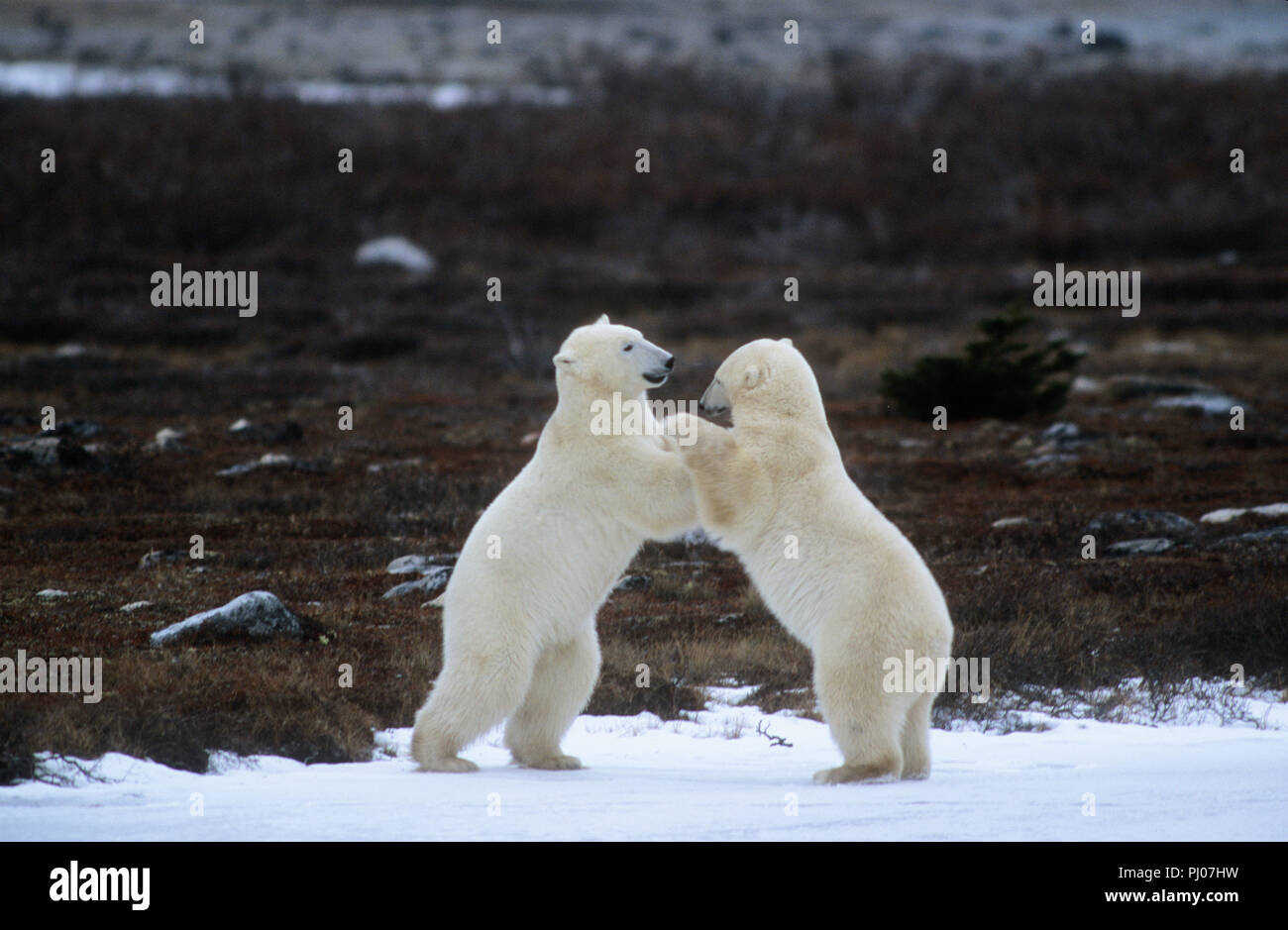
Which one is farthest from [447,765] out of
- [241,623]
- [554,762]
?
[241,623]

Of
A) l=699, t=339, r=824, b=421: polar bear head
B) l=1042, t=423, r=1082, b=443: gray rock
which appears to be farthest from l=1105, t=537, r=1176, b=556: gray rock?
l=699, t=339, r=824, b=421: polar bear head

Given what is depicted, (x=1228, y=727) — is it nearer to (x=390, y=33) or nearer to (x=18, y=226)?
(x=18, y=226)

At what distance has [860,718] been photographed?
5.06m

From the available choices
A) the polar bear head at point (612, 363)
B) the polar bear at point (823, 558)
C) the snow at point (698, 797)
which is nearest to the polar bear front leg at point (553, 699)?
the snow at point (698, 797)

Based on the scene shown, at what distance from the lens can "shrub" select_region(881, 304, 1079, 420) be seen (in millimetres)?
18703

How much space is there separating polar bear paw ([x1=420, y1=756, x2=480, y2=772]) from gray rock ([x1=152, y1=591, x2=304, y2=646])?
2.87m

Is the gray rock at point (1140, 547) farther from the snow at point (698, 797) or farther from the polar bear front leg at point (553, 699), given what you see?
the polar bear front leg at point (553, 699)

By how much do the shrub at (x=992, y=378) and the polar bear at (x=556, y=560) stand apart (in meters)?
13.6

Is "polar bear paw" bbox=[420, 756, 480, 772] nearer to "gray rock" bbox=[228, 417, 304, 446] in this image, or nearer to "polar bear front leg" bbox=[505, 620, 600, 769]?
"polar bear front leg" bbox=[505, 620, 600, 769]

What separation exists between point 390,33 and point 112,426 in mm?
60096

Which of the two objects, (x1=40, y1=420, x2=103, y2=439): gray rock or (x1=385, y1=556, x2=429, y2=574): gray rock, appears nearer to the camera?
(x1=385, y1=556, x2=429, y2=574): gray rock

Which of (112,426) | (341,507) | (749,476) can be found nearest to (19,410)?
(112,426)
